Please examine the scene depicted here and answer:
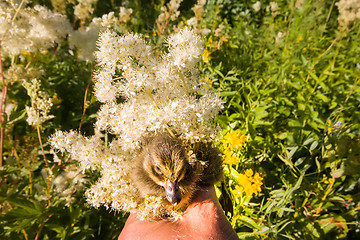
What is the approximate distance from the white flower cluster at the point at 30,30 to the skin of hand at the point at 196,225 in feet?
3.25

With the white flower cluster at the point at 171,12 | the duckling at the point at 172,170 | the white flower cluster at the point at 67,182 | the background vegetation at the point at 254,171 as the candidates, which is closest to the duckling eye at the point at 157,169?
the duckling at the point at 172,170

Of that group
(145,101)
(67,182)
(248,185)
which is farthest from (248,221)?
(67,182)

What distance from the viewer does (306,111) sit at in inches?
48.6

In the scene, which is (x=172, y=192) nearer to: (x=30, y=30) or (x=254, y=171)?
(x=254, y=171)

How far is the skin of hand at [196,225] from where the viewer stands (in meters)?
0.55

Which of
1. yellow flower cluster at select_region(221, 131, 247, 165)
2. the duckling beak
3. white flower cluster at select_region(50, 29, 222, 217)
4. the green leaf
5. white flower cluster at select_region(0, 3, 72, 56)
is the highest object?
white flower cluster at select_region(0, 3, 72, 56)

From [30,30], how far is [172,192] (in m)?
1.09

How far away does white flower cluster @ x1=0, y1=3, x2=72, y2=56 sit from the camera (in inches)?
38.5

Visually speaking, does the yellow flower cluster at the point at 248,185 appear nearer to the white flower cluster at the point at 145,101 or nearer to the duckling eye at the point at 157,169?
the white flower cluster at the point at 145,101

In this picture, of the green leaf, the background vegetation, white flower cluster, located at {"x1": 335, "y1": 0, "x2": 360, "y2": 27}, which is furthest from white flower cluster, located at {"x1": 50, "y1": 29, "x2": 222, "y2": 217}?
white flower cluster, located at {"x1": 335, "y1": 0, "x2": 360, "y2": 27}

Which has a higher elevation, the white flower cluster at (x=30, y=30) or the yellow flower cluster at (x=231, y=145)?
the white flower cluster at (x=30, y=30)

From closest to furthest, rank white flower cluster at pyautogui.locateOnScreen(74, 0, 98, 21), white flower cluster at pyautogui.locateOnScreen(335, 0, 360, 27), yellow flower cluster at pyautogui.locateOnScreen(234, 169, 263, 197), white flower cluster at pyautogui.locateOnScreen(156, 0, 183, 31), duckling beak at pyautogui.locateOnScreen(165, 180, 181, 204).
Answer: duckling beak at pyautogui.locateOnScreen(165, 180, 181, 204) → yellow flower cluster at pyautogui.locateOnScreen(234, 169, 263, 197) → white flower cluster at pyautogui.locateOnScreen(74, 0, 98, 21) → white flower cluster at pyautogui.locateOnScreen(156, 0, 183, 31) → white flower cluster at pyautogui.locateOnScreen(335, 0, 360, 27)

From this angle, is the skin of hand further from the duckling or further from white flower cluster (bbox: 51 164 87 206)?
white flower cluster (bbox: 51 164 87 206)

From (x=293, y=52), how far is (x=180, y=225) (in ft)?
5.36
